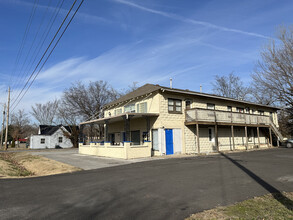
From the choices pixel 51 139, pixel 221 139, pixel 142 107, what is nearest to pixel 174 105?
pixel 142 107

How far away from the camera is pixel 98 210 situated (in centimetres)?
474

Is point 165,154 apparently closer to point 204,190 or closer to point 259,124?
point 204,190

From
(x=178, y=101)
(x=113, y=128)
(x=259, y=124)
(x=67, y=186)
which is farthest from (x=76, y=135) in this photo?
(x=67, y=186)

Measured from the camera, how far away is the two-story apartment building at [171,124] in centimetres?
1834

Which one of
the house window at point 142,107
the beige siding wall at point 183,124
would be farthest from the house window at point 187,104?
the house window at point 142,107

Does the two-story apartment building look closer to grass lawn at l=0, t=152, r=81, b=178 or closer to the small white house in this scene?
grass lawn at l=0, t=152, r=81, b=178

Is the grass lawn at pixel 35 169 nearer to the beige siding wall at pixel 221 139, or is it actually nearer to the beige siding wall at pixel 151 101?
the beige siding wall at pixel 151 101

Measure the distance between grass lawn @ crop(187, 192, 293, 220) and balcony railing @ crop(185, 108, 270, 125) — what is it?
14125mm

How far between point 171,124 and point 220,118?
19.2 feet

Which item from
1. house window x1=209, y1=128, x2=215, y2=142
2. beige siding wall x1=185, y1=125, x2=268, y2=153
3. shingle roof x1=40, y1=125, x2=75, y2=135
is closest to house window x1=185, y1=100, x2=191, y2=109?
beige siding wall x1=185, y1=125, x2=268, y2=153

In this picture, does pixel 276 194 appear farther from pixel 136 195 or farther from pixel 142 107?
pixel 142 107

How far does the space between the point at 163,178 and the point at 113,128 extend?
59.7 ft

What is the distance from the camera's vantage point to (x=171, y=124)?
19.1 m

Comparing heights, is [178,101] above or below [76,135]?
above
